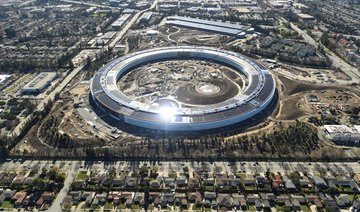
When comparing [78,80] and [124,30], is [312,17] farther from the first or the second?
[78,80]

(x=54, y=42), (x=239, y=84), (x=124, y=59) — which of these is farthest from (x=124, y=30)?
(x=239, y=84)

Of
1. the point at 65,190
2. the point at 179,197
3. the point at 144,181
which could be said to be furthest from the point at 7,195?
the point at 179,197

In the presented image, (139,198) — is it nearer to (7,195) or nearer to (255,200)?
(255,200)

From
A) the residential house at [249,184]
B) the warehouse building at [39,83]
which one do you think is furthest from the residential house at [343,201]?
the warehouse building at [39,83]

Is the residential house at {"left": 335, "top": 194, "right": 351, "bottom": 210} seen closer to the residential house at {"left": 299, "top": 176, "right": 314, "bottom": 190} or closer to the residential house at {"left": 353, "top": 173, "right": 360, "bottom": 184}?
the residential house at {"left": 299, "top": 176, "right": 314, "bottom": 190}

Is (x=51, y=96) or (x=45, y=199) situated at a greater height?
(x=51, y=96)

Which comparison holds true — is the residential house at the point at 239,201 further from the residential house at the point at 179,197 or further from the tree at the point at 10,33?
the tree at the point at 10,33

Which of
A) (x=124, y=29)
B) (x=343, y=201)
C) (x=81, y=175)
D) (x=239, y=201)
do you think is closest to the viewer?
(x=343, y=201)
